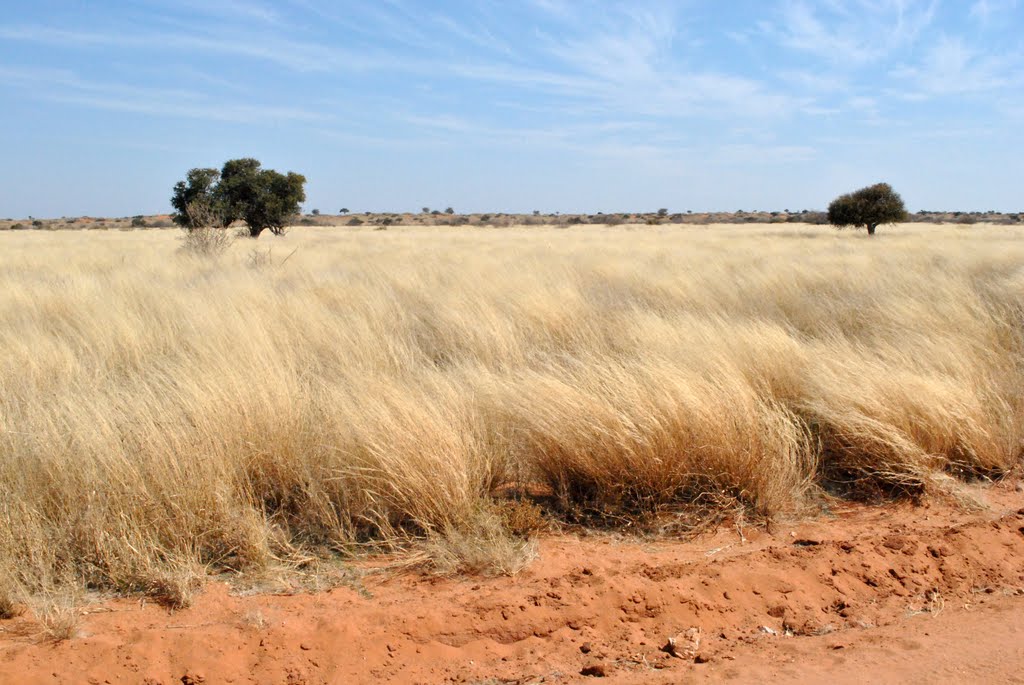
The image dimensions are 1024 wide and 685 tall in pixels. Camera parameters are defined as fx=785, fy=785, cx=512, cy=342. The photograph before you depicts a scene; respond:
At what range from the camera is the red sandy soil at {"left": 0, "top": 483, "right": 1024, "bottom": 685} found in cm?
289

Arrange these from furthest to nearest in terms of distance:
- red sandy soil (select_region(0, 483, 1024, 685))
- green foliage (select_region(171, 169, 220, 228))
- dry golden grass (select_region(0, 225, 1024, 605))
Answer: green foliage (select_region(171, 169, 220, 228)), dry golden grass (select_region(0, 225, 1024, 605)), red sandy soil (select_region(0, 483, 1024, 685))

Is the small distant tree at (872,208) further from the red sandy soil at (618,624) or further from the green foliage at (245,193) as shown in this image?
the red sandy soil at (618,624)

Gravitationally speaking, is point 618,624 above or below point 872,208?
below

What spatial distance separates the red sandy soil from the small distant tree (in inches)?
1359

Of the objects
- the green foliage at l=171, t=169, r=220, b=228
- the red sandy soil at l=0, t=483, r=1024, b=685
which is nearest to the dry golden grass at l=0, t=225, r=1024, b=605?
the red sandy soil at l=0, t=483, r=1024, b=685

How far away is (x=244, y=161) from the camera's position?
Result: 98.2 feet

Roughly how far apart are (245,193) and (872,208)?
2707cm

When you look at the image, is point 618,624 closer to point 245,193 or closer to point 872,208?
point 245,193

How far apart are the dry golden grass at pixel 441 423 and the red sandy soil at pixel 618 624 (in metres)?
0.28

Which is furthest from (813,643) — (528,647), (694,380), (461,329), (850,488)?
(461,329)

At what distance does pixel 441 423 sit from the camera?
14.0 feet

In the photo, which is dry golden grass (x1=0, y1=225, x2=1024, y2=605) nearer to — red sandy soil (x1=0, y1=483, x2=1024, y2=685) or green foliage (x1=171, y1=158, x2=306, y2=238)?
red sandy soil (x1=0, y1=483, x2=1024, y2=685)

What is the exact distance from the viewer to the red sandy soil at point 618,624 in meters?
2.89

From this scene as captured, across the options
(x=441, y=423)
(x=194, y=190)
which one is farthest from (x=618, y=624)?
(x=194, y=190)
